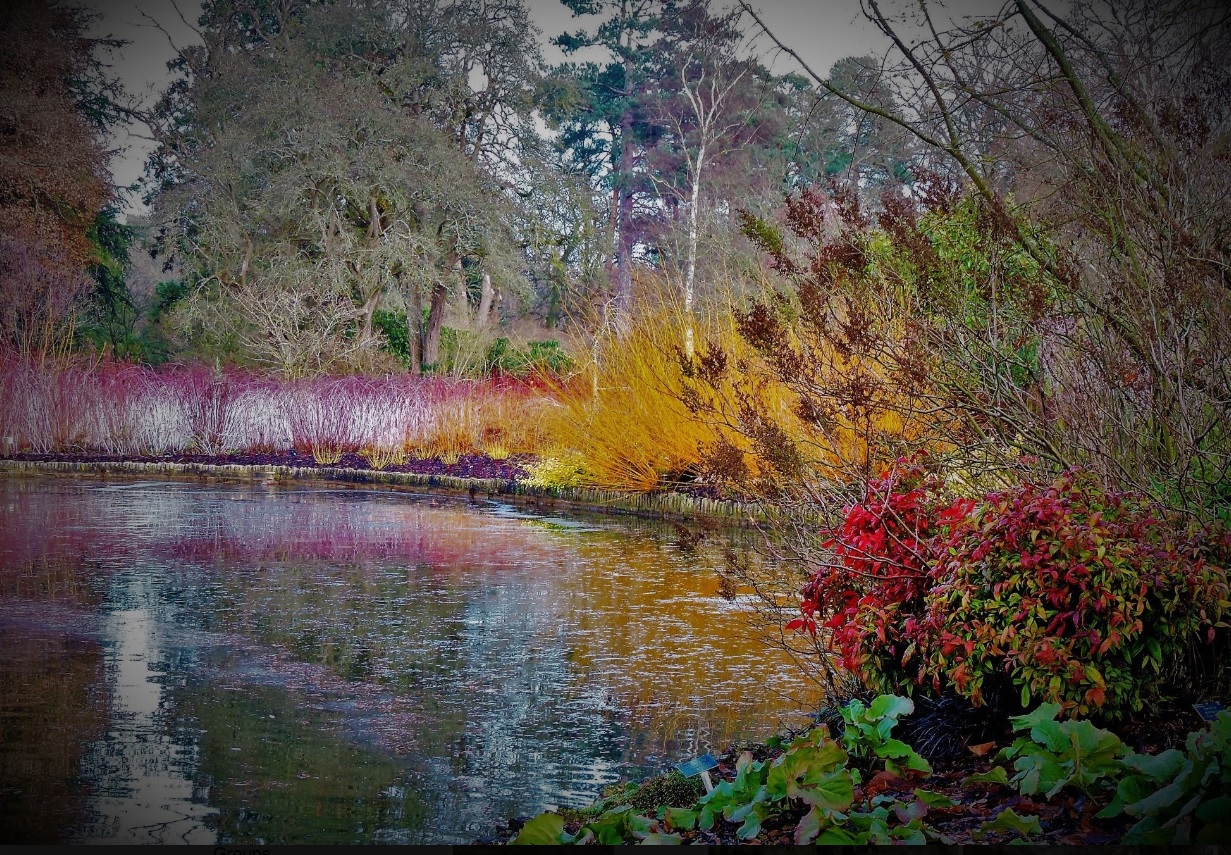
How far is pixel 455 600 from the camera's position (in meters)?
4.93

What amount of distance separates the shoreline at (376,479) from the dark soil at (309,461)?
10 cm

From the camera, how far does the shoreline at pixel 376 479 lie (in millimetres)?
8258

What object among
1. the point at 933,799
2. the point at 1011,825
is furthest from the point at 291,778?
the point at 1011,825

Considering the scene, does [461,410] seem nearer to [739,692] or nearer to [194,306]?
[194,306]

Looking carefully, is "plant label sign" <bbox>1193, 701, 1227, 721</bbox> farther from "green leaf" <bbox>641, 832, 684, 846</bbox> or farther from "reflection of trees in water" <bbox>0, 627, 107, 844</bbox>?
"reflection of trees in water" <bbox>0, 627, 107, 844</bbox>

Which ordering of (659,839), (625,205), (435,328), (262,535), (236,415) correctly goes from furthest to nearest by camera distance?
1. (625,205)
2. (435,328)
3. (236,415)
4. (262,535)
5. (659,839)

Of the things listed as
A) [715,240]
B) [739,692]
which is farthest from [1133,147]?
[715,240]

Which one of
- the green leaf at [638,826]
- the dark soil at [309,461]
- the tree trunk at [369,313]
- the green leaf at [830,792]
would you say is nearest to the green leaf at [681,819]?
the green leaf at [638,826]

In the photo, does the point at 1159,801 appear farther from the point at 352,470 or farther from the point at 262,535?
the point at 352,470

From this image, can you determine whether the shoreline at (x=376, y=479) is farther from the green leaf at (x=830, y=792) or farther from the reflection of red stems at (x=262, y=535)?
the green leaf at (x=830, y=792)

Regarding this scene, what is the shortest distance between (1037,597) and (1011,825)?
0.83 m

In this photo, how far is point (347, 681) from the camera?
3570mm

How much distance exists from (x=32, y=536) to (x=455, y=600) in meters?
3.19

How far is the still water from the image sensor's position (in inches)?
100
